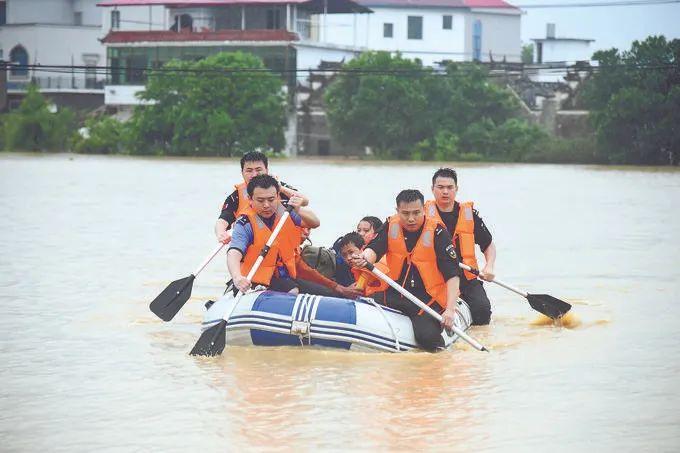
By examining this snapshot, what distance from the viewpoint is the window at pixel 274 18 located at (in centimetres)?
6306

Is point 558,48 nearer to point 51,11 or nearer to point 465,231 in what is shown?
point 51,11

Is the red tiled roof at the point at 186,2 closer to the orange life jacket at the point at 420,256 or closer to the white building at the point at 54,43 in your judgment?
the white building at the point at 54,43

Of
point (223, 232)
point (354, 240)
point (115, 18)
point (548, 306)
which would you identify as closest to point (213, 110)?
point (115, 18)

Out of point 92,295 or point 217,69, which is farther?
point 217,69

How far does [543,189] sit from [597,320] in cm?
2238

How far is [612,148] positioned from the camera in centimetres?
4862

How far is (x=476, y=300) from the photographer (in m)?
11.5

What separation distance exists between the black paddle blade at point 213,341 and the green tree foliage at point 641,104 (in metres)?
38.2

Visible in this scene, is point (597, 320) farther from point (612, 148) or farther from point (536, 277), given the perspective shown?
point (612, 148)

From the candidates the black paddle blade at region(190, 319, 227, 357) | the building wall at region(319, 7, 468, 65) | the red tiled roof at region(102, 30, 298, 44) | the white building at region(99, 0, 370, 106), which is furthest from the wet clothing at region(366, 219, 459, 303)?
the building wall at region(319, 7, 468, 65)

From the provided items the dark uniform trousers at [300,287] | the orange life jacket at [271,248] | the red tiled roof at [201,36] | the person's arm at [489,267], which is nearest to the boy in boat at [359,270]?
the dark uniform trousers at [300,287]

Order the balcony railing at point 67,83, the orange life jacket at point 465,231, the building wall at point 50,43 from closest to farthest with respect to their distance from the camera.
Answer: the orange life jacket at point 465,231 < the balcony railing at point 67,83 < the building wall at point 50,43

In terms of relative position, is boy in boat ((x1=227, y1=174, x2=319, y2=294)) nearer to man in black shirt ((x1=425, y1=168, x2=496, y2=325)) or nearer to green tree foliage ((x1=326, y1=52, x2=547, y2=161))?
man in black shirt ((x1=425, y1=168, x2=496, y2=325))

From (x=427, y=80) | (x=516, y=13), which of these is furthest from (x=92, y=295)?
(x=516, y=13)
